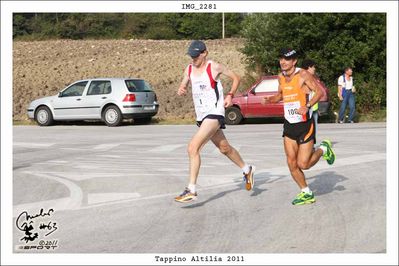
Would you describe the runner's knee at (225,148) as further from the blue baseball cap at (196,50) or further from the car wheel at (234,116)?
the car wheel at (234,116)

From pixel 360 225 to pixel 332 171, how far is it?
3.84m

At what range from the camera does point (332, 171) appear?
36.2 feet

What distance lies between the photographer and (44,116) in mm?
23547

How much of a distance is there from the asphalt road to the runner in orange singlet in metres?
0.49

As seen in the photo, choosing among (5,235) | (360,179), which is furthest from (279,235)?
(360,179)

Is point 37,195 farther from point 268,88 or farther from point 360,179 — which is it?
point 268,88

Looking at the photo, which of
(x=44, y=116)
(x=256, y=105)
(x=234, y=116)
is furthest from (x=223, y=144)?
(x=44, y=116)

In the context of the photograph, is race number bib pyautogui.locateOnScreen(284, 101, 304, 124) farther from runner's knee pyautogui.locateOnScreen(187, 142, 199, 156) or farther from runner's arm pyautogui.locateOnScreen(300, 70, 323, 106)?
runner's knee pyautogui.locateOnScreen(187, 142, 199, 156)

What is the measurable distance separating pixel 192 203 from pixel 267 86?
46.5ft

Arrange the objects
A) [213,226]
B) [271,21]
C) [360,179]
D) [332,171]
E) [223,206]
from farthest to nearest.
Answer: [271,21] < [332,171] < [360,179] < [223,206] < [213,226]

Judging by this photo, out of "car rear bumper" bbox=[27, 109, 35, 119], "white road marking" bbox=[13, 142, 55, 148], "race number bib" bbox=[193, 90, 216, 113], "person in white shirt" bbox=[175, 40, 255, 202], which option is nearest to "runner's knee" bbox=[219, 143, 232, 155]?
"person in white shirt" bbox=[175, 40, 255, 202]

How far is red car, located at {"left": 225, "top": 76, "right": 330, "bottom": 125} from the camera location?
22.1m

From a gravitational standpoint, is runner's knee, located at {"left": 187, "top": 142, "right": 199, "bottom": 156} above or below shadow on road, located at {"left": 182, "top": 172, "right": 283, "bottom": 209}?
above

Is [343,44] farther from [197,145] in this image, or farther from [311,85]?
[197,145]
